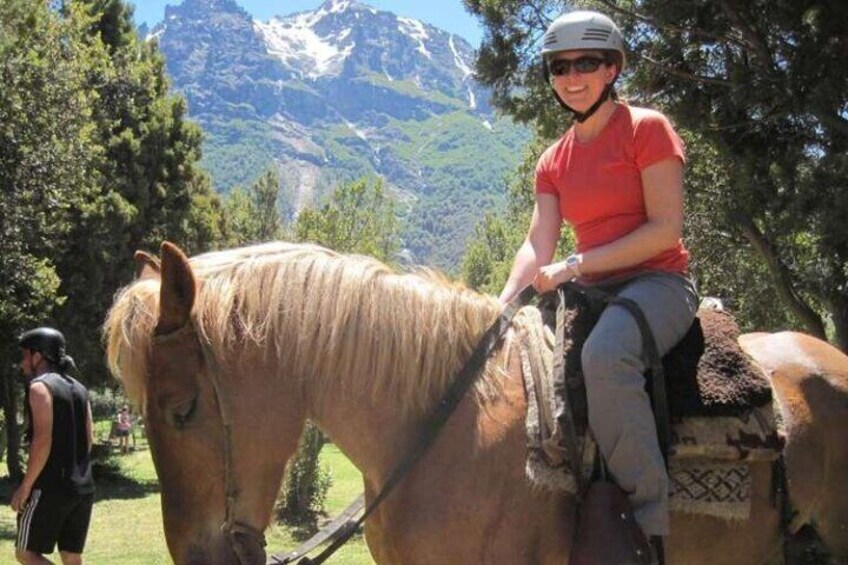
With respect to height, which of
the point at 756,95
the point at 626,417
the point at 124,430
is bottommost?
the point at 124,430

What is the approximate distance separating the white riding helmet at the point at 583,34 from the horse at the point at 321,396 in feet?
3.19

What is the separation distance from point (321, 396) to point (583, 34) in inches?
63.1

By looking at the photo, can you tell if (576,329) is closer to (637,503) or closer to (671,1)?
(637,503)

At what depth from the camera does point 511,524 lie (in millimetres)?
2992

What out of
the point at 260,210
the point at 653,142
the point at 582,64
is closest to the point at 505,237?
the point at 260,210

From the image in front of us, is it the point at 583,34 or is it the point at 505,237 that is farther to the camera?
the point at 505,237

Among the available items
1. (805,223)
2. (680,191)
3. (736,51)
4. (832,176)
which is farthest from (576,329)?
(736,51)

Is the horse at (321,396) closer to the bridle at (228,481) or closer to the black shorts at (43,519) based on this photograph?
the bridle at (228,481)

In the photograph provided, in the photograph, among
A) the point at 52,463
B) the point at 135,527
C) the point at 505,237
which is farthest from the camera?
the point at 505,237

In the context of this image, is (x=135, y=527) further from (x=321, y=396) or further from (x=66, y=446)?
(x=321, y=396)

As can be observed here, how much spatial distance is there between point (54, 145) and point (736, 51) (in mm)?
10451

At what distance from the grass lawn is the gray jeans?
587 cm

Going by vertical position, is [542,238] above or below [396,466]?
above

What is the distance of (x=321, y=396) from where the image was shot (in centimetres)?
311
